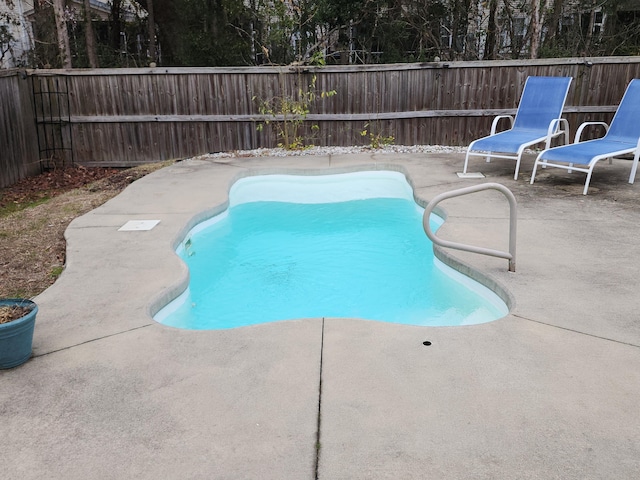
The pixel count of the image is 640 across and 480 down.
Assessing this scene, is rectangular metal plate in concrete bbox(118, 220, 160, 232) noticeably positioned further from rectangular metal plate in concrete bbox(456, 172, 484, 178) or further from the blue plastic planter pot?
rectangular metal plate in concrete bbox(456, 172, 484, 178)

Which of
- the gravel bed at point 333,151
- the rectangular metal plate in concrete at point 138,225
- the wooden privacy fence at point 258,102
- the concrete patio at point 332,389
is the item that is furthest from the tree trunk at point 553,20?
the rectangular metal plate in concrete at point 138,225

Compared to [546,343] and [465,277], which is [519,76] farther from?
[546,343]

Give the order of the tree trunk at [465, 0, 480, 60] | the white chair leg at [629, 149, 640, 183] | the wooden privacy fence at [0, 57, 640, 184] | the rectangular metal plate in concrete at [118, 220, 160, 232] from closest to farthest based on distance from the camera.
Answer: the rectangular metal plate in concrete at [118, 220, 160, 232], the white chair leg at [629, 149, 640, 183], the wooden privacy fence at [0, 57, 640, 184], the tree trunk at [465, 0, 480, 60]

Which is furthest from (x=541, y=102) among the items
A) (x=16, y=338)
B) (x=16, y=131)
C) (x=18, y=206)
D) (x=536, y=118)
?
(x=16, y=131)

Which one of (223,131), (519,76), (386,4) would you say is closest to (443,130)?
(519,76)

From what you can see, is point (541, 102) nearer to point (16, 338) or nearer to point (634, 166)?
point (634, 166)

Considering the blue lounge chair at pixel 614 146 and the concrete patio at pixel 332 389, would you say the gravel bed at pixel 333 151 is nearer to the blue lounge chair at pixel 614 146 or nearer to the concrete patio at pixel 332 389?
the blue lounge chair at pixel 614 146

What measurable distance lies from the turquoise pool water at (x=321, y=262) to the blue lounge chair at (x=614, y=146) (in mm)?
A: 1634

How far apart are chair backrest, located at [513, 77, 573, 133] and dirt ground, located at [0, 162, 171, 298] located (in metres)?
5.32

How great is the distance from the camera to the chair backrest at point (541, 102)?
22.5ft

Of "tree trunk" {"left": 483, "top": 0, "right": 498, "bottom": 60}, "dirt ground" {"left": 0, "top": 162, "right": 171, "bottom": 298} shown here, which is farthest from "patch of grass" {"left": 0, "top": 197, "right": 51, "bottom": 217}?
"tree trunk" {"left": 483, "top": 0, "right": 498, "bottom": 60}

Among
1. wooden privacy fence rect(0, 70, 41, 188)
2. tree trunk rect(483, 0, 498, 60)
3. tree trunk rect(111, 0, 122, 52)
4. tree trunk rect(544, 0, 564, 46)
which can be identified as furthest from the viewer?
tree trunk rect(111, 0, 122, 52)

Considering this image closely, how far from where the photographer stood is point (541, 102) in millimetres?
7023

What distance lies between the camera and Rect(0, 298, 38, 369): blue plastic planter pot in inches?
96.1
